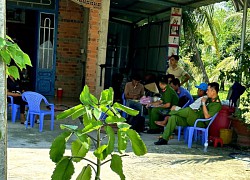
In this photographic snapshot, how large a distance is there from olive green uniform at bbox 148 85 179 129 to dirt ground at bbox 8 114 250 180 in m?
0.90

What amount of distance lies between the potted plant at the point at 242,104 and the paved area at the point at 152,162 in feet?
1.25

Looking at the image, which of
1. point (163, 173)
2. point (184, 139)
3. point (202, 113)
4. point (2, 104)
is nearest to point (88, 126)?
point (2, 104)

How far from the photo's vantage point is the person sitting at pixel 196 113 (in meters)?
6.75

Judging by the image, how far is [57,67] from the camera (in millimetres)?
12023

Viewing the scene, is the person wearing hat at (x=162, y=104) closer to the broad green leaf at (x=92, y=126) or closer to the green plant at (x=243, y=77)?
the green plant at (x=243, y=77)

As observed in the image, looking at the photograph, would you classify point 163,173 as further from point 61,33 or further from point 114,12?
point 114,12

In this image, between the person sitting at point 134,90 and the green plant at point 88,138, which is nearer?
the green plant at point 88,138

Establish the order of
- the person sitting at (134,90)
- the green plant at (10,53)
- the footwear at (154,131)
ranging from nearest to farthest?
the green plant at (10,53) < the footwear at (154,131) < the person sitting at (134,90)

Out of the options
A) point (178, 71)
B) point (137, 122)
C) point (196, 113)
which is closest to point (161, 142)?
point (196, 113)

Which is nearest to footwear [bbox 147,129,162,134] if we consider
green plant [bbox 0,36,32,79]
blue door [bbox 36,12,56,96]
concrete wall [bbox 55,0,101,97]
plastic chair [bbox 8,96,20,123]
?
plastic chair [bbox 8,96,20,123]

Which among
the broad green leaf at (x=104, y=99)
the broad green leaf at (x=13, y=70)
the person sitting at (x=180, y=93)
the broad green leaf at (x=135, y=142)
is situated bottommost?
the person sitting at (x=180, y=93)

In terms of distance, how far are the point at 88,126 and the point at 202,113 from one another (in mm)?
5053

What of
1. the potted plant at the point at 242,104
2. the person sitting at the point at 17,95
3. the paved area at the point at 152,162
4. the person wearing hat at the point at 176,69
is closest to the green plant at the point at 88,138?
the paved area at the point at 152,162

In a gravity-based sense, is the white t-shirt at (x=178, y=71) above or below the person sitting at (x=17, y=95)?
above
